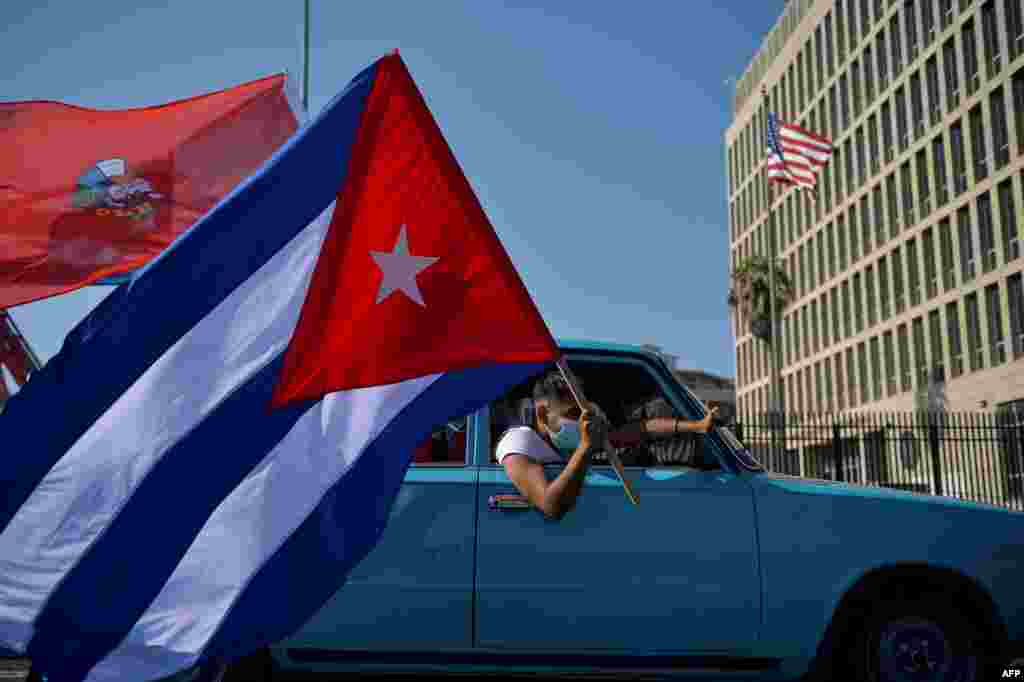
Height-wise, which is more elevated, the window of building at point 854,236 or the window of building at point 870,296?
the window of building at point 854,236

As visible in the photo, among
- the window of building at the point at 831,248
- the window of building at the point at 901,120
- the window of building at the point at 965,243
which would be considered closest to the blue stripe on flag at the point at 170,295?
the window of building at the point at 965,243

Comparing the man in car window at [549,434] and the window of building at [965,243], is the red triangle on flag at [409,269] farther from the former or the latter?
the window of building at [965,243]

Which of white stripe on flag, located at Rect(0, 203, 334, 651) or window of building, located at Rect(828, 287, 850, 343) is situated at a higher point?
window of building, located at Rect(828, 287, 850, 343)

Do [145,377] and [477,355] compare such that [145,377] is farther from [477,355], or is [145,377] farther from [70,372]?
[477,355]

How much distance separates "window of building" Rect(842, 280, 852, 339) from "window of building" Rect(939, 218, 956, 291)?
9303 millimetres

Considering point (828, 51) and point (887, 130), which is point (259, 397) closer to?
point (887, 130)

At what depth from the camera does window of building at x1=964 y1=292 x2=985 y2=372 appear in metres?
36.8

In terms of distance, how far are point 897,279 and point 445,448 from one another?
1675 inches

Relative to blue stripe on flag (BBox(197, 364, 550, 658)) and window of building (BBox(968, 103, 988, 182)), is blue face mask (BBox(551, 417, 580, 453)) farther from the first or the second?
window of building (BBox(968, 103, 988, 182))

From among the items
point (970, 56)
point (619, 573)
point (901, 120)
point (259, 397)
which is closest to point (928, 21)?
point (970, 56)

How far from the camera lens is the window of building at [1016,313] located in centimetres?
3397

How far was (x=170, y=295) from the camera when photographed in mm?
3479

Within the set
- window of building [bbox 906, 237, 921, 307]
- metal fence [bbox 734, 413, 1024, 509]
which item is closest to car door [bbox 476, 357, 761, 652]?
metal fence [bbox 734, 413, 1024, 509]

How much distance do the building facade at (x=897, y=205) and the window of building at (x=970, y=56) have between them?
0.07 m
